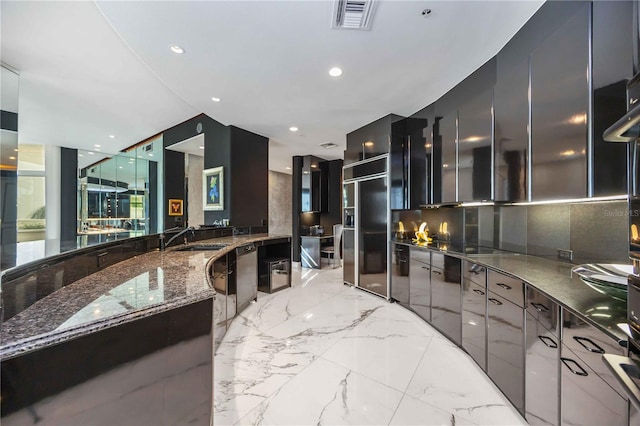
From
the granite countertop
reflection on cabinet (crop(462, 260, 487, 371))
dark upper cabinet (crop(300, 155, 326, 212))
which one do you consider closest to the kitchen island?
the granite countertop

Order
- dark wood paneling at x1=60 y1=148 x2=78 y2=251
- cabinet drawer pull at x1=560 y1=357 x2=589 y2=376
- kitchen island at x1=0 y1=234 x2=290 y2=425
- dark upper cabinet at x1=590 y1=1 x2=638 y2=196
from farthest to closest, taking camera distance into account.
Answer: dark wood paneling at x1=60 y1=148 x2=78 y2=251
dark upper cabinet at x1=590 y1=1 x2=638 y2=196
cabinet drawer pull at x1=560 y1=357 x2=589 y2=376
kitchen island at x1=0 y1=234 x2=290 y2=425

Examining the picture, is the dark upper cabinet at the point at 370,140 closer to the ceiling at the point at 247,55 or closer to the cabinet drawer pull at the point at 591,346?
the ceiling at the point at 247,55

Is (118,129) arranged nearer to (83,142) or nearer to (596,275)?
(83,142)

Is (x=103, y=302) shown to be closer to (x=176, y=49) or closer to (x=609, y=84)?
(x=176, y=49)

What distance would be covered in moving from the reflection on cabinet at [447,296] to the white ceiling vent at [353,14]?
216 cm

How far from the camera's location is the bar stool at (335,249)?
248 inches

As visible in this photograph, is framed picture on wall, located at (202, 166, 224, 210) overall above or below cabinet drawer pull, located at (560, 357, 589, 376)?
above

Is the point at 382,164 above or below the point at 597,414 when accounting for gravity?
above

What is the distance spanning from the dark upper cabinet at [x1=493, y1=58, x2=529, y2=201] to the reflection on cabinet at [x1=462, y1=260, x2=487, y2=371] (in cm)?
66

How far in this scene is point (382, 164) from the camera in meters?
3.90

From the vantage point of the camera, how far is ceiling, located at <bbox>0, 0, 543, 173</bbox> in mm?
1880

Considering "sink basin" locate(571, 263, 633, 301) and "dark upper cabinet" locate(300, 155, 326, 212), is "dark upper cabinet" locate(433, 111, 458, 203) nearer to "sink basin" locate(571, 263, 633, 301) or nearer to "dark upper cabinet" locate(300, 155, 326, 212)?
"sink basin" locate(571, 263, 633, 301)

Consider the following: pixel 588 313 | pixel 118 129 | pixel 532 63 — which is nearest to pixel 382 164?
pixel 532 63

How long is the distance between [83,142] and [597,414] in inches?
345
